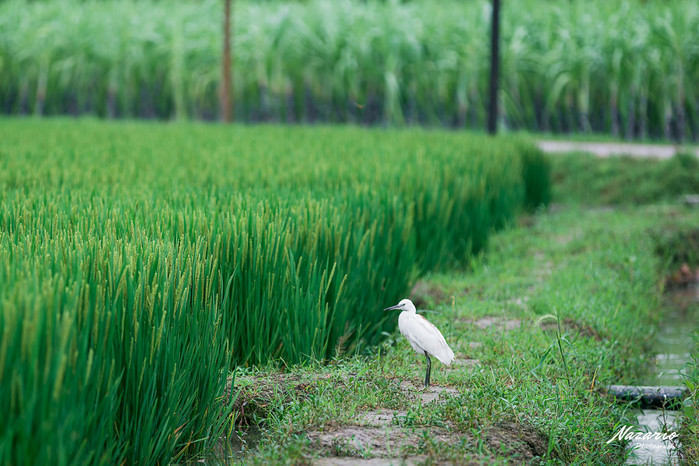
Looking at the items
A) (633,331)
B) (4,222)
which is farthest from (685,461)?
(4,222)

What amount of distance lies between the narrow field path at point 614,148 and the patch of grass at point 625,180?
1.65ft

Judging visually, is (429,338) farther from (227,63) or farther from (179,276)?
(227,63)

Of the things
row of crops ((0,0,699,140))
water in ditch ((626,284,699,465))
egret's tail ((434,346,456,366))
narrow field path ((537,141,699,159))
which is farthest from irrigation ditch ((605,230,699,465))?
row of crops ((0,0,699,140))

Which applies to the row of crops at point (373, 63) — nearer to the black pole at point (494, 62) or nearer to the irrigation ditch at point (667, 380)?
the black pole at point (494, 62)

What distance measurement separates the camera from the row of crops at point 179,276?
2535mm

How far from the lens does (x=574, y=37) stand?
17.3 meters

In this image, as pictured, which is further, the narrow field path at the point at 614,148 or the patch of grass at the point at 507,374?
the narrow field path at the point at 614,148

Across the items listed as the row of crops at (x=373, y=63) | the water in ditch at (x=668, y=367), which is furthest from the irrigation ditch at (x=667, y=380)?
the row of crops at (x=373, y=63)

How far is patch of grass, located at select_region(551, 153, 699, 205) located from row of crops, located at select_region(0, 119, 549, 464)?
187 inches

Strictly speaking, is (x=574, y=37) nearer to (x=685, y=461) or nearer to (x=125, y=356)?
(x=685, y=461)

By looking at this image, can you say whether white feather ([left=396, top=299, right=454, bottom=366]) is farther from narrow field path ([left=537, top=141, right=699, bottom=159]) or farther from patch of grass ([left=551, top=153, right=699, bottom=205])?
narrow field path ([left=537, top=141, right=699, bottom=159])

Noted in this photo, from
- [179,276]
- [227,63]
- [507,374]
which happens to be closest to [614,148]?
[227,63]

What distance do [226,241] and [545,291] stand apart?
2.65 metres

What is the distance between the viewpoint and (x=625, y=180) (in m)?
12.1
